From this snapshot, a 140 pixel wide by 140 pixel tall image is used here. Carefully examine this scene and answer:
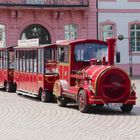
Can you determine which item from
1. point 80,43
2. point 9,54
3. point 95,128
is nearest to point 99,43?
point 80,43

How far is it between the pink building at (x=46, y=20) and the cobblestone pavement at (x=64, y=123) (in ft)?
75.2

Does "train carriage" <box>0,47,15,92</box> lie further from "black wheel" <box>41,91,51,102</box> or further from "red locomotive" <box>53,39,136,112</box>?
"red locomotive" <box>53,39,136,112</box>

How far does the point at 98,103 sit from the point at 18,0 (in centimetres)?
2593

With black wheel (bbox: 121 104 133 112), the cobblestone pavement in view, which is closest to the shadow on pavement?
the cobblestone pavement

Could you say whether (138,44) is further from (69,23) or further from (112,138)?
(112,138)

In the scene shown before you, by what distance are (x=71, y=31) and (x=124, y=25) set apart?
4.04 m

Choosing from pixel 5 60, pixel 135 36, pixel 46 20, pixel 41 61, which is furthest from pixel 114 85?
pixel 135 36

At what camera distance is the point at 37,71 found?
22344 millimetres

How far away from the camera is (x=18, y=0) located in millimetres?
41812

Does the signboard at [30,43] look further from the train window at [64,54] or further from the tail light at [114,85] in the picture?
the tail light at [114,85]

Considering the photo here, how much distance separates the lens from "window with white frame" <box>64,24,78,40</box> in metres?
43.5

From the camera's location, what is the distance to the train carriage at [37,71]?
21344mm

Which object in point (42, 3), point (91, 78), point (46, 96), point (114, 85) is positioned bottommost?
point (46, 96)

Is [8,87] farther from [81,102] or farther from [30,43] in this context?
[81,102]
